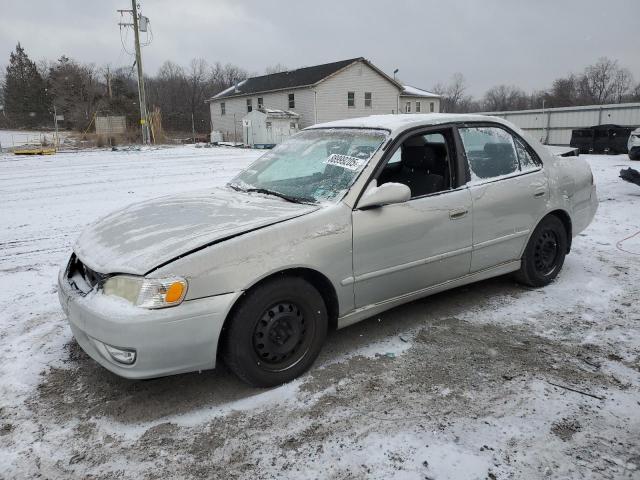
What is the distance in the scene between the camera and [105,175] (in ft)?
44.3

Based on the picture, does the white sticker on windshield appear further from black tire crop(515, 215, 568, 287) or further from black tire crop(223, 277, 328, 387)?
black tire crop(515, 215, 568, 287)

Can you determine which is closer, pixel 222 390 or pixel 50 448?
pixel 50 448

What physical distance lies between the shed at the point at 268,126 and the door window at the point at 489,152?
28.4 metres

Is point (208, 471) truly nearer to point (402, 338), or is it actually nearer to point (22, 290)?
point (402, 338)

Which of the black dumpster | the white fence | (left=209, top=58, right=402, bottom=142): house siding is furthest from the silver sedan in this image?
(left=209, top=58, right=402, bottom=142): house siding

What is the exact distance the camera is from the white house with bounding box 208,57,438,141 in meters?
35.7

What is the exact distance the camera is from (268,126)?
1299 inches

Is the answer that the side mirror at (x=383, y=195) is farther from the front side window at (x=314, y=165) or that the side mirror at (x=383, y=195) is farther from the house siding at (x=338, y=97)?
the house siding at (x=338, y=97)

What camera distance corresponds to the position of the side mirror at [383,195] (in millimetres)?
3184

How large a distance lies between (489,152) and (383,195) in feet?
4.77

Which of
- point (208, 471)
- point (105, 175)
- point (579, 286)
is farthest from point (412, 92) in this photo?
point (208, 471)

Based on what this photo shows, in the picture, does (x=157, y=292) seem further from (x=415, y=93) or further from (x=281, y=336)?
(x=415, y=93)

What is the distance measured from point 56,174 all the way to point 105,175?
5.91ft

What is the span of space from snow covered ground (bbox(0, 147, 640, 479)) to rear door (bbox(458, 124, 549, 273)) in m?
0.54
